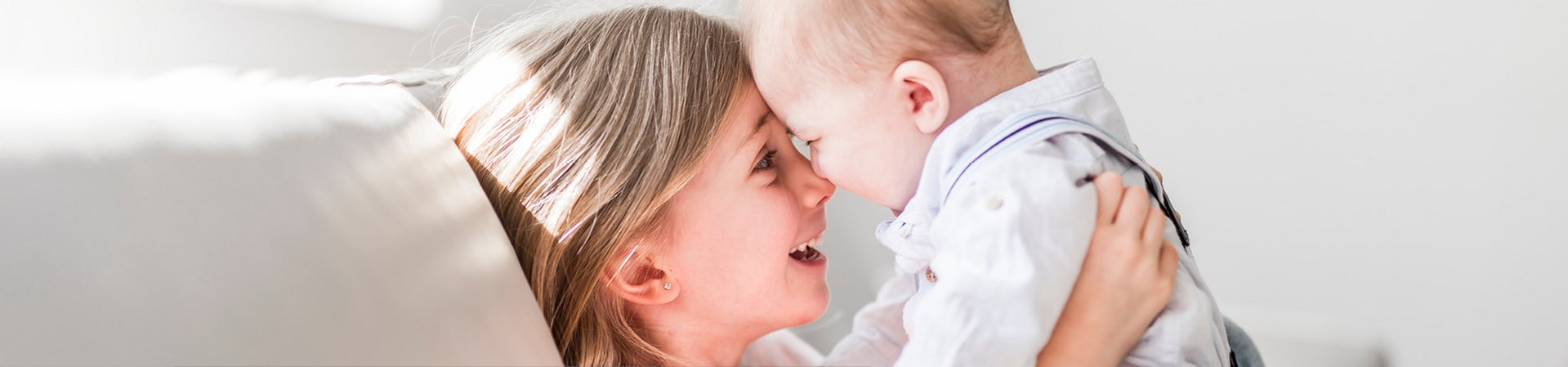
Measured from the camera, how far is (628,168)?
1128mm

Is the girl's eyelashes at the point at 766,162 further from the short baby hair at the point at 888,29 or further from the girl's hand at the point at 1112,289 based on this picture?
the girl's hand at the point at 1112,289

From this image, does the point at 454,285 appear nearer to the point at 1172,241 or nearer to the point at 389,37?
the point at 1172,241

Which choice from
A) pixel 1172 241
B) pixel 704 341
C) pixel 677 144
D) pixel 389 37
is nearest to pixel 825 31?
pixel 677 144

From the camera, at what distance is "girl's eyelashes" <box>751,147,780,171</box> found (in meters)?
1.24

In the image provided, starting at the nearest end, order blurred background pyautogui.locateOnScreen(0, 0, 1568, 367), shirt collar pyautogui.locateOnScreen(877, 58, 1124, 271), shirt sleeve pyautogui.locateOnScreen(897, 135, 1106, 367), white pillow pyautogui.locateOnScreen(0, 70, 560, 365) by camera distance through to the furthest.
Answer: white pillow pyautogui.locateOnScreen(0, 70, 560, 365) < shirt sleeve pyautogui.locateOnScreen(897, 135, 1106, 367) < shirt collar pyautogui.locateOnScreen(877, 58, 1124, 271) < blurred background pyautogui.locateOnScreen(0, 0, 1568, 367)

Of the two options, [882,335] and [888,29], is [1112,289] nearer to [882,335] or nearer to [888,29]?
[888,29]

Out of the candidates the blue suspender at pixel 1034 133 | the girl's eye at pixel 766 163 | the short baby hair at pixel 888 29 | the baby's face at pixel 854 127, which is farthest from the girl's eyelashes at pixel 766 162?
the blue suspender at pixel 1034 133

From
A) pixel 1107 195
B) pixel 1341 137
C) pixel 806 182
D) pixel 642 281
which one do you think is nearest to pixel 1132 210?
pixel 1107 195

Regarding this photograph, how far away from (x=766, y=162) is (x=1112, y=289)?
0.48 m

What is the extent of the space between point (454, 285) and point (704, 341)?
550 millimetres

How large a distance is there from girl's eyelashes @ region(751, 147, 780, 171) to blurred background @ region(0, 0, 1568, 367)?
0.58 m

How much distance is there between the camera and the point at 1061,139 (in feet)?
2.98

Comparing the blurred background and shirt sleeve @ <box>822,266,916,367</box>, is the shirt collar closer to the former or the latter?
shirt sleeve @ <box>822,266,916,367</box>

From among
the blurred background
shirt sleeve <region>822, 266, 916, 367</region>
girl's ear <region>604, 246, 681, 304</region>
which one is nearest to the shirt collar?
girl's ear <region>604, 246, 681, 304</region>
